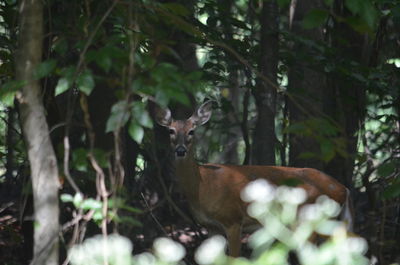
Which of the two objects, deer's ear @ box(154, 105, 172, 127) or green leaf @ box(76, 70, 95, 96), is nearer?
green leaf @ box(76, 70, 95, 96)

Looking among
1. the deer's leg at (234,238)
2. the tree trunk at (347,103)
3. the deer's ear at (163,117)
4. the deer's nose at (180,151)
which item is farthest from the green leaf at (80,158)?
the deer's ear at (163,117)

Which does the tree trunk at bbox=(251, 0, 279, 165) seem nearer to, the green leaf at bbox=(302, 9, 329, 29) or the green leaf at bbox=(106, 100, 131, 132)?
the green leaf at bbox=(302, 9, 329, 29)

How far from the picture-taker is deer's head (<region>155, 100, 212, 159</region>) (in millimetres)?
8626

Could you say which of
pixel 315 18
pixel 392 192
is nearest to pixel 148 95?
pixel 315 18

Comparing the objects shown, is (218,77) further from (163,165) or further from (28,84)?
(28,84)

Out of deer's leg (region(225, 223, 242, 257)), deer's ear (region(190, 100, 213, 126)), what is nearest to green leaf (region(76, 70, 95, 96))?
deer's leg (region(225, 223, 242, 257))

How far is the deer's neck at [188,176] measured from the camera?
A: 867 centimetres

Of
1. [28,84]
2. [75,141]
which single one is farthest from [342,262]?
[75,141]

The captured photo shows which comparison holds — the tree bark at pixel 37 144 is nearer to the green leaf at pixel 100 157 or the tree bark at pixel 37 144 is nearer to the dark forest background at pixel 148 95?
the dark forest background at pixel 148 95

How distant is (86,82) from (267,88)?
486 cm

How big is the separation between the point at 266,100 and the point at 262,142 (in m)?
0.52

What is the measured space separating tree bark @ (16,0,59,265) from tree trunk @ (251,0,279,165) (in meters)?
4.28

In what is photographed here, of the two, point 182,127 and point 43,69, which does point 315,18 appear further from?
point 182,127

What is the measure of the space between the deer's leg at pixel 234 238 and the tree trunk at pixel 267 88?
85 centimetres
